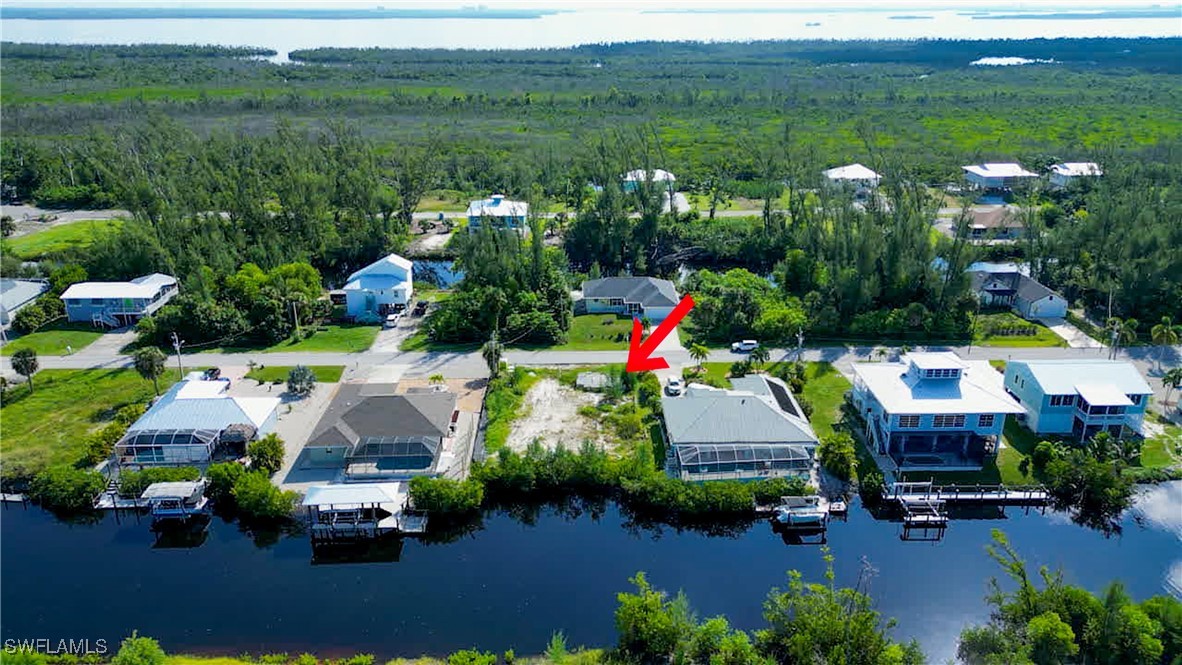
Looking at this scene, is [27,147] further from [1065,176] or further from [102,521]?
[1065,176]

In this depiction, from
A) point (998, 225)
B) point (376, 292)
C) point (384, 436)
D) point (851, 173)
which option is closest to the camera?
point (384, 436)

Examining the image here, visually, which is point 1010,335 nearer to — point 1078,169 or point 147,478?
point 1078,169

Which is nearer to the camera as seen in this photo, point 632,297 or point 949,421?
point 949,421

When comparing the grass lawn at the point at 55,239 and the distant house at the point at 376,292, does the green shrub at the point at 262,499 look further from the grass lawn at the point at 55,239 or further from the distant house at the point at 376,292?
the grass lawn at the point at 55,239

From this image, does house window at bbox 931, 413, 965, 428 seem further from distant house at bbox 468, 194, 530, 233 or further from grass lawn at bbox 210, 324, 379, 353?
distant house at bbox 468, 194, 530, 233

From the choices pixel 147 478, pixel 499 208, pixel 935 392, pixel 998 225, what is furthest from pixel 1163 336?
pixel 147 478

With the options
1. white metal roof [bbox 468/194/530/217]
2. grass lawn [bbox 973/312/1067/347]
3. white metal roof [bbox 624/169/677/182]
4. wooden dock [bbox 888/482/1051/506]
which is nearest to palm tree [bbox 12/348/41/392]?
white metal roof [bbox 468/194/530/217]

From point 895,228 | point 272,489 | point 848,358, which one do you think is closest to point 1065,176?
point 895,228
